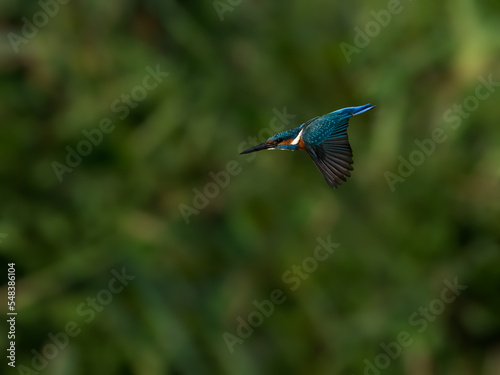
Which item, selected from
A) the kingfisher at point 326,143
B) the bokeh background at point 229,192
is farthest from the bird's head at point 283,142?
the bokeh background at point 229,192

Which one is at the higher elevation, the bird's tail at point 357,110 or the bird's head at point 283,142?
the bird's head at point 283,142

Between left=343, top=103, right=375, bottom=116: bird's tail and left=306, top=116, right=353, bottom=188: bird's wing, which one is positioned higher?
left=343, top=103, right=375, bottom=116: bird's tail

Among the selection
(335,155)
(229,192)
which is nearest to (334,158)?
(335,155)

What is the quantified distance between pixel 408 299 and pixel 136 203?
0.47m

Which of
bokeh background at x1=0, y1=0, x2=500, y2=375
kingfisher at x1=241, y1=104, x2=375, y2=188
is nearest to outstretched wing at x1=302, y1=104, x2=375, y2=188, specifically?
kingfisher at x1=241, y1=104, x2=375, y2=188

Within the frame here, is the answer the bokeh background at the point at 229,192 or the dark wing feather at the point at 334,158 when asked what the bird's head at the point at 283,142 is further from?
the bokeh background at the point at 229,192

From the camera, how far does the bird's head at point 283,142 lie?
22cm

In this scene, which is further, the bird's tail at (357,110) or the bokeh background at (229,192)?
the bokeh background at (229,192)

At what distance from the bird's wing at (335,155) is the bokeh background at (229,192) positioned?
2.92 feet

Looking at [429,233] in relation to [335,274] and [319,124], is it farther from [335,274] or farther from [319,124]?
[319,124]

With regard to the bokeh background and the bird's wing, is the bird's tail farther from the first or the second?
the bokeh background

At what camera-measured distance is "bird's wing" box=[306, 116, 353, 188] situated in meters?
0.20

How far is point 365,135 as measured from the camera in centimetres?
118

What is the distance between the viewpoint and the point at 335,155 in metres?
0.22
